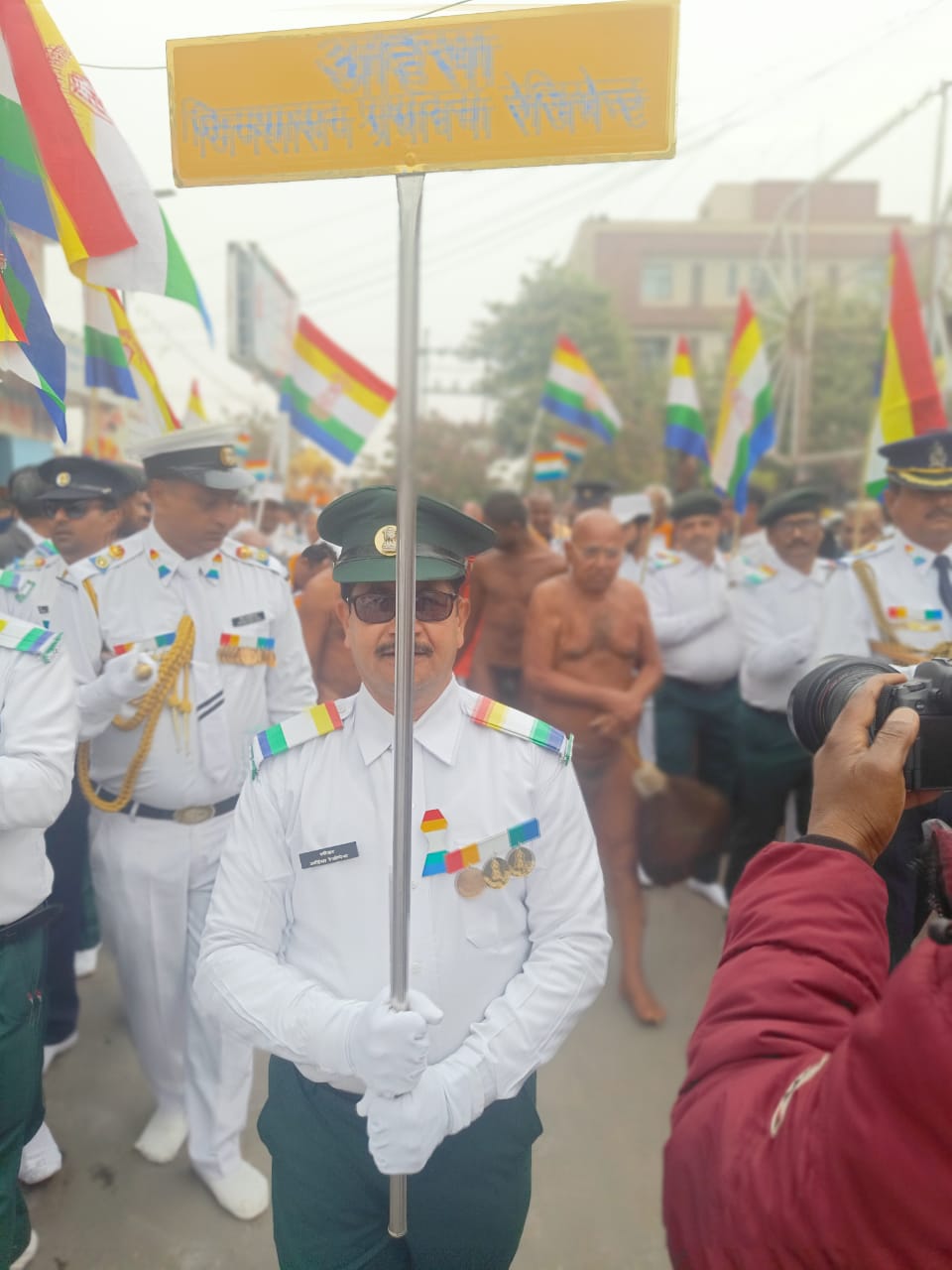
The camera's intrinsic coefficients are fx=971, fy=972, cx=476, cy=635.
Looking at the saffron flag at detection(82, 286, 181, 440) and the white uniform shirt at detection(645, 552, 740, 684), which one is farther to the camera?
the white uniform shirt at detection(645, 552, 740, 684)

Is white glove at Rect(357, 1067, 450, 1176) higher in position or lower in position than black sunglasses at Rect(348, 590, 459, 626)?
lower

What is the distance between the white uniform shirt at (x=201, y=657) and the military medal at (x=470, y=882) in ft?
4.62

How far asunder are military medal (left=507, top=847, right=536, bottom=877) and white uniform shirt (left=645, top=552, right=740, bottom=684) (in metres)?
3.65

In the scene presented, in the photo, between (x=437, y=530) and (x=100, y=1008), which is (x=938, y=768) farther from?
(x=100, y=1008)

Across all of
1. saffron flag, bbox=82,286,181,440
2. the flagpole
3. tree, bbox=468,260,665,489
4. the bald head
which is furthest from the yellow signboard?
tree, bbox=468,260,665,489

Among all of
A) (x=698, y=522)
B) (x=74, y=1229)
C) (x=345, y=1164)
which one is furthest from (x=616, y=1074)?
(x=698, y=522)

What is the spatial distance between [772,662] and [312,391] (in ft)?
10.4

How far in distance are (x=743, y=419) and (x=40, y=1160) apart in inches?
232

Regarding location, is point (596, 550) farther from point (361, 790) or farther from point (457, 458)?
point (457, 458)

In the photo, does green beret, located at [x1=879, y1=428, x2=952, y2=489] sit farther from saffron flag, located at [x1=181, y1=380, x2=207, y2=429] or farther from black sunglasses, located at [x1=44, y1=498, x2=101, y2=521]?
saffron flag, located at [x1=181, y1=380, x2=207, y2=429]

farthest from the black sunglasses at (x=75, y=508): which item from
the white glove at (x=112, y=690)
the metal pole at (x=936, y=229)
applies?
the metal pole at (x=936, y=229)

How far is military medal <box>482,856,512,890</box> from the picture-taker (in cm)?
183

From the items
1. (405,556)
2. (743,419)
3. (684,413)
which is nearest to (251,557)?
(405,556)

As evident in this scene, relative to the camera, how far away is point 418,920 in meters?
1.81
